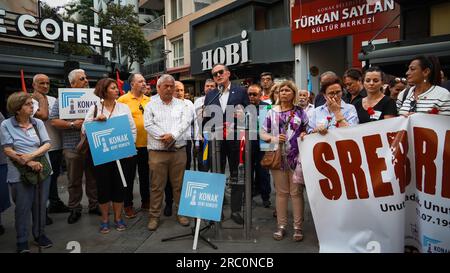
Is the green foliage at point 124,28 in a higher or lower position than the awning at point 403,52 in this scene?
higher

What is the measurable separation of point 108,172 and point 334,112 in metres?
2.85

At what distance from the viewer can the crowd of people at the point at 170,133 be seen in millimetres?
3754

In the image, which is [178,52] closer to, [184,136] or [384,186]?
[184,136]

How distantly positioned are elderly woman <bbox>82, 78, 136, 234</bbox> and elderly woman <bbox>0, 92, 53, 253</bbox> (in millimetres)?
663

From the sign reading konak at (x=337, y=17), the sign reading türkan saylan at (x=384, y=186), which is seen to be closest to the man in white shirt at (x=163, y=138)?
the sign reading türkan saylan at (x=384, y=186)

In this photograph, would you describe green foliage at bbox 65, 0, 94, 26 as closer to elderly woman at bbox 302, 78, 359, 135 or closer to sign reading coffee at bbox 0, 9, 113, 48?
sign reading coffee at bbox 0, 9, 113, 48

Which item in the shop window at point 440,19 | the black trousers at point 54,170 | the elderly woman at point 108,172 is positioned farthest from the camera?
the shop window at point 440,19

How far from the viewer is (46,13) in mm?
23250

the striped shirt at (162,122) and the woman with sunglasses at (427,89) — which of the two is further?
the striped shirt at (162,122)

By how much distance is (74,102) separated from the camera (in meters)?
4.96

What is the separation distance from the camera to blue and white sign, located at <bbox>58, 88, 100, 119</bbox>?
4.90 m

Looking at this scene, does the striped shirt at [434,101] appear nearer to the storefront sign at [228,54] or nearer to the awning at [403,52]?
the awning at [403,52]

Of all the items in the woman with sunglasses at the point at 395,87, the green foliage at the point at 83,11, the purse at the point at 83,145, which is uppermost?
the green foliage at the point at 83,11

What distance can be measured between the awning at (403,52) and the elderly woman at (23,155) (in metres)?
7.22
